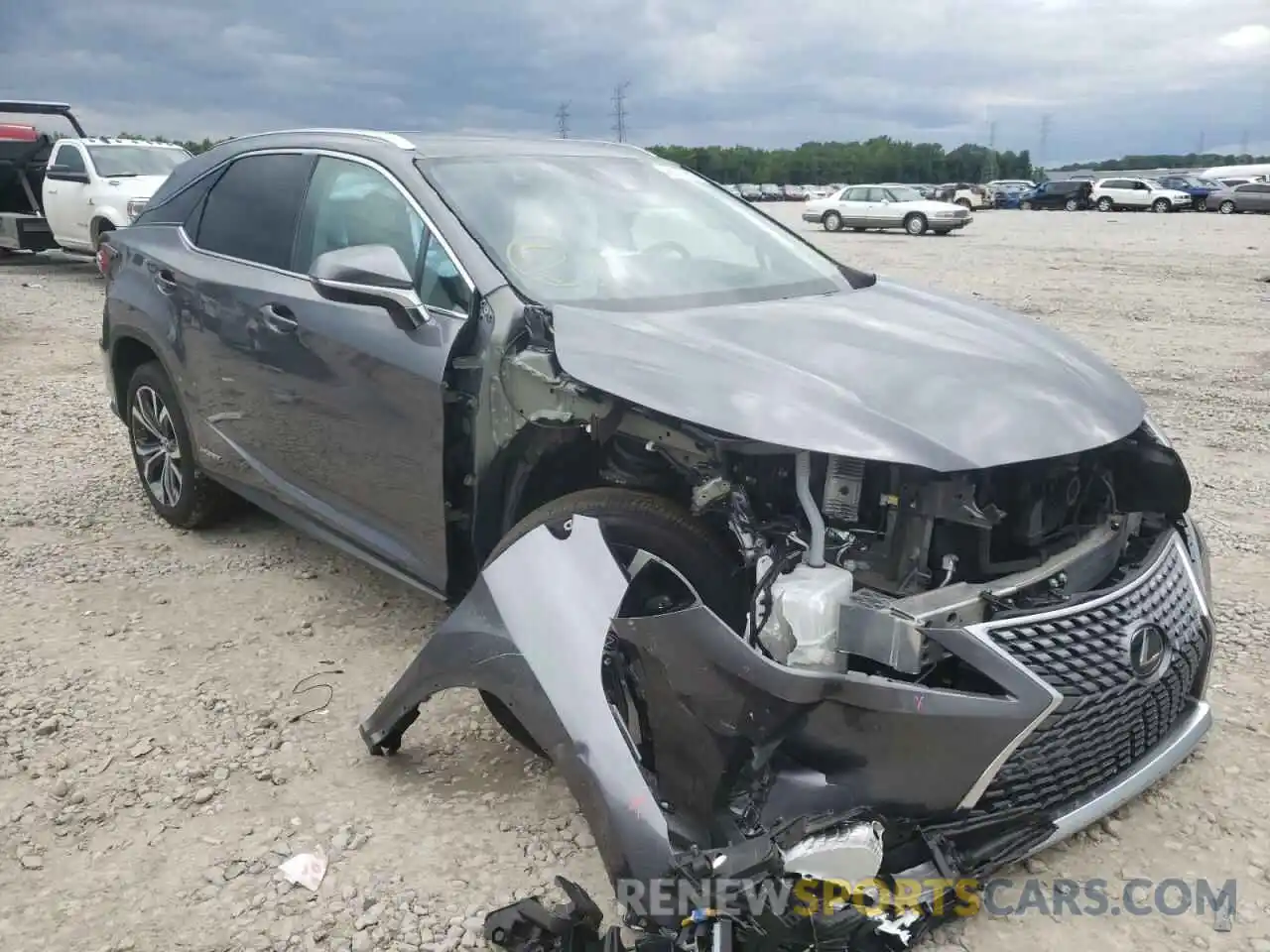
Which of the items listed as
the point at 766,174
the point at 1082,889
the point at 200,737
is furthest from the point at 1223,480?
the point at 766,174

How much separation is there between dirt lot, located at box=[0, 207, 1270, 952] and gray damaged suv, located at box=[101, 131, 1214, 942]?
29 cm

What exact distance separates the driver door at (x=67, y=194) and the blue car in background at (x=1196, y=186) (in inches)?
1522

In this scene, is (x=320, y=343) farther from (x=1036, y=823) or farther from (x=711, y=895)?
(x=1036, y=823)

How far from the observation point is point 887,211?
2866 cm

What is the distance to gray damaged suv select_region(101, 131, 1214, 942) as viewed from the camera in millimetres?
2145

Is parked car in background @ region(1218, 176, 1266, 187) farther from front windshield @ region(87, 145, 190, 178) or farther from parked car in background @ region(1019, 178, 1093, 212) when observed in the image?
front windshield @ region(87, 145, 190, 178)

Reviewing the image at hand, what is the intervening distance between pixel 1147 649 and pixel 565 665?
1.29 meters

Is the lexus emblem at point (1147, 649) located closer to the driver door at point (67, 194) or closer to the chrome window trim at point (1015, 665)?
the chrome window trim at point (1015, 665)

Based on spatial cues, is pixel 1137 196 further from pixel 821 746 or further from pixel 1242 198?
pixel 821 746

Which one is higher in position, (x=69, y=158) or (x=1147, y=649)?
(x=69, y=158)

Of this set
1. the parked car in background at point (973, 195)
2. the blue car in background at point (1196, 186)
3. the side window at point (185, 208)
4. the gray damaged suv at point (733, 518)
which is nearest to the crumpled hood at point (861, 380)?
the gray damaged suv at point (733, 518)

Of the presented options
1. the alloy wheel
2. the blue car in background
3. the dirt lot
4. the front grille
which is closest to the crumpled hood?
the front grille

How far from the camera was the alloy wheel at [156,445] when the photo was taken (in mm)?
4801

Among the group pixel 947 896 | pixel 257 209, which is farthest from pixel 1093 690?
pixel 257 209
